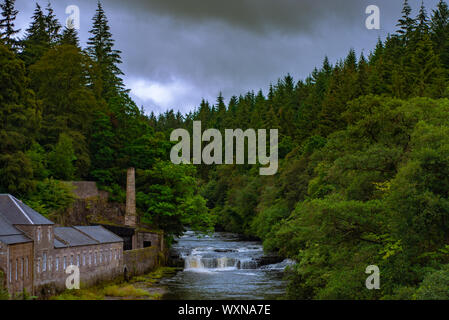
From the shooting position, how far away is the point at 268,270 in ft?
185

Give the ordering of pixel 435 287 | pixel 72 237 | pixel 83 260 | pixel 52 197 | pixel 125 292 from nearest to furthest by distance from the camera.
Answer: pixel 435 287 < pixel 125 292 < pixel 83 260 < pixel 72 237 < pixel 52 197

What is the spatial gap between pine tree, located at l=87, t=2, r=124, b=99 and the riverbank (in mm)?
40864

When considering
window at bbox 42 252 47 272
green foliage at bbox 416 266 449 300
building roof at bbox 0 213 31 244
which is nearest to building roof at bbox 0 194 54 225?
building roof at bbox 0 213 31 244

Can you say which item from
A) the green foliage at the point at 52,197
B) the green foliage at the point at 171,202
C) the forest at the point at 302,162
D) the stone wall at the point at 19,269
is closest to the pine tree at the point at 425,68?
the forest at the point at 302,162

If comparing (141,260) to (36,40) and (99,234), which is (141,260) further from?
(36,40)

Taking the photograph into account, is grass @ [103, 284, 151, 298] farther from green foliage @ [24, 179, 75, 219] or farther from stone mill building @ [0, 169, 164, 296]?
green foliage @ [24, 179, 75, 219]

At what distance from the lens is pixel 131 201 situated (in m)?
63.8

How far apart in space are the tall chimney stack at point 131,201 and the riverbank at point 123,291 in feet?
40.6

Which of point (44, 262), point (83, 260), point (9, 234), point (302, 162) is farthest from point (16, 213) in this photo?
point (302, 162)

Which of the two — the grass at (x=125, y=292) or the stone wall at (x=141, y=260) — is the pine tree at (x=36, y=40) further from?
the grass at (x=125, y=292)

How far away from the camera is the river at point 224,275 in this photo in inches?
1699

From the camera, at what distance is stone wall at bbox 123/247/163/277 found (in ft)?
169

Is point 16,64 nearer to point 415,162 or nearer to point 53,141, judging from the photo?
point 53,141

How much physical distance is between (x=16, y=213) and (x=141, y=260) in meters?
18.2
